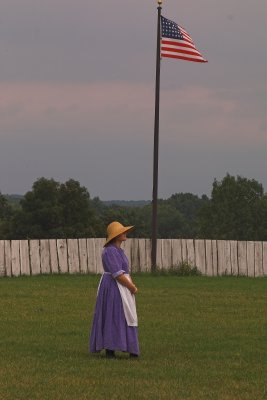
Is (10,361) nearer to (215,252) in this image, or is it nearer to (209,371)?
(209,371)

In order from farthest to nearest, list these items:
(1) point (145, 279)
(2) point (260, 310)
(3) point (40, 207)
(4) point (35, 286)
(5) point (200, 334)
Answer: (3) point (40, 207) < (1) point (145, 279) < (4) point (35, 286) < (2) point (260, 310) < (5) point (200, 334)

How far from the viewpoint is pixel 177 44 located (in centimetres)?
2703

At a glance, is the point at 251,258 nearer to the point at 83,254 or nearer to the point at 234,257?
the point at 234,257

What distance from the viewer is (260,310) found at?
18.0 m

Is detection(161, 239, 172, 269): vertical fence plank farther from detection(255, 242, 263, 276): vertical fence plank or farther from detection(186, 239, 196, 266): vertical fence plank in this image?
detection(255, 242, 263, 276): vertical fence plank

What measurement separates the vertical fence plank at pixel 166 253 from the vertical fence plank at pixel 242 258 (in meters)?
2.03

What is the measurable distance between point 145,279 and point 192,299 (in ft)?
19.3

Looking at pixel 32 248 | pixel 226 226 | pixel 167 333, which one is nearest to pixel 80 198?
pixel 226 226

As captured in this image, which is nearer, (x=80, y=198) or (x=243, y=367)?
(x=243, y=367)

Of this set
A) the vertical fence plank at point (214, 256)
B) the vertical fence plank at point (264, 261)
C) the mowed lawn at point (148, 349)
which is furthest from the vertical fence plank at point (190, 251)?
the mowed lawn at point (148, 349)

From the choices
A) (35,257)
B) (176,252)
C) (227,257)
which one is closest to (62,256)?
(35,257)

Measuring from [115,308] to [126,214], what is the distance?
7780 cm

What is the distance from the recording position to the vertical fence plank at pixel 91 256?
91.9 ft

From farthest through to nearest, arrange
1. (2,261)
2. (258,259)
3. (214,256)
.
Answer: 1. (258,259)
2. (214,256)
3. (2,261)
